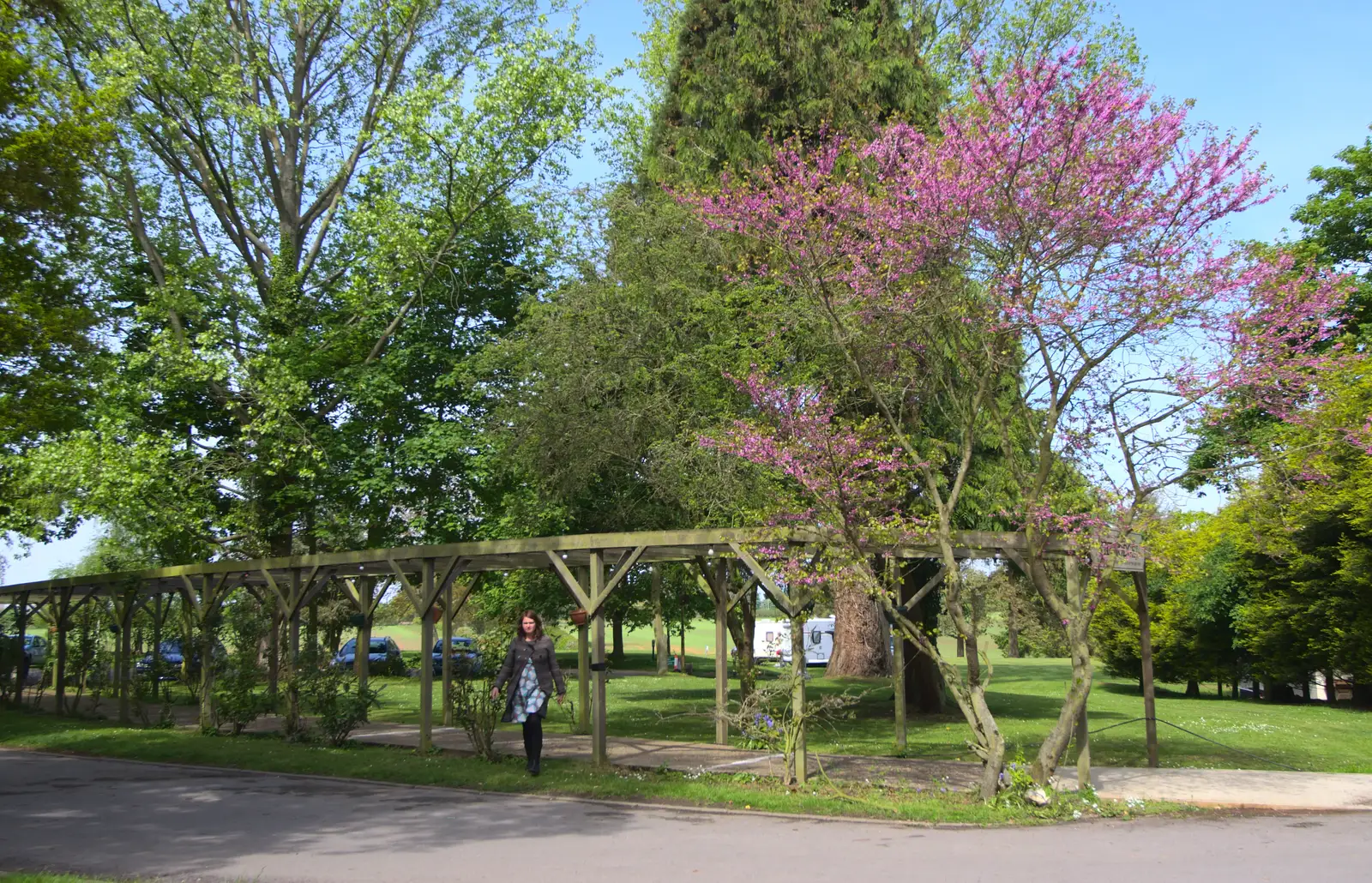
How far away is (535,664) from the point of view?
38.7 ft

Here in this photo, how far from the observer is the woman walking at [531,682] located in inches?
460

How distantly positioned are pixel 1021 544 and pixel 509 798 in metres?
5.62

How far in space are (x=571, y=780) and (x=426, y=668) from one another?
10.7 feet

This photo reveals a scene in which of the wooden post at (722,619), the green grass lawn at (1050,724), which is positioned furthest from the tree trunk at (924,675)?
the wooden post at (722,619)

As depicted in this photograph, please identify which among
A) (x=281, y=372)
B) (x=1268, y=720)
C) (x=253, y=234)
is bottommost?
(x=1268, y=720)

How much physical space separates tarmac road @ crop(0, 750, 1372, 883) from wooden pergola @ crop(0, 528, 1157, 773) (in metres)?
2.32

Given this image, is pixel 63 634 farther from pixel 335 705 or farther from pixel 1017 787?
pixel 1017 787

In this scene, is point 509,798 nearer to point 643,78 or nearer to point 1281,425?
point 1281,425

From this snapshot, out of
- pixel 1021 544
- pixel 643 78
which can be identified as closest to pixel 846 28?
pixel 643 78

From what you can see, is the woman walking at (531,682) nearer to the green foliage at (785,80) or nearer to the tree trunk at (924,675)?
the green foliage at (785,80)

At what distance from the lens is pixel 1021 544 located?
423 inches

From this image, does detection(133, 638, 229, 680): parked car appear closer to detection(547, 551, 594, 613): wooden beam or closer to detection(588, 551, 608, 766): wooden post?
detection(547, 551, 594, 613): wooden beam

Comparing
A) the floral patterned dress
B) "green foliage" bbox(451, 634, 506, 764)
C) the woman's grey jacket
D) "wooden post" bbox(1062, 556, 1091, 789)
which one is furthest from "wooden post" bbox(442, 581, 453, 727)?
"wooden post" bbox(1062, 556, 1091, 789)

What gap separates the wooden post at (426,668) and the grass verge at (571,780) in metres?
0.30
